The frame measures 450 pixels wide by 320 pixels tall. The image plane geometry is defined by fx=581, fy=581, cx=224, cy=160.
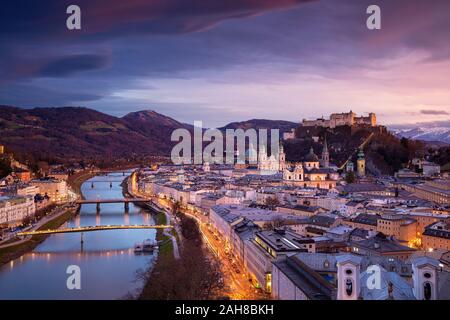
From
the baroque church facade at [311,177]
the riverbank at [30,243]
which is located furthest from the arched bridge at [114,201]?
the baroque church facade at [311,177]

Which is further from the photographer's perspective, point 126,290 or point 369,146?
point 369,146

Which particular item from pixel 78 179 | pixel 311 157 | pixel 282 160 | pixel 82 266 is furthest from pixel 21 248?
pixel 78 179

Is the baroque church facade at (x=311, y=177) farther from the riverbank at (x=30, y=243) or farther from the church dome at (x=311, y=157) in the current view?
the riverbank at (x=30, y=243)

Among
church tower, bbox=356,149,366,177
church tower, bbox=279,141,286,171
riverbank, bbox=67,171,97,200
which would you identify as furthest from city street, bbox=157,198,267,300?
riverbank, bbox=67,171,97,200

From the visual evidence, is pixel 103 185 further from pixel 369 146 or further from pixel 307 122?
pixel 369 146

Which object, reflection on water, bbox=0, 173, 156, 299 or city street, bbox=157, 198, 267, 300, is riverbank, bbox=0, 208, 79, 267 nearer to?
reflection on water, bbox=0, 173, 156, 299

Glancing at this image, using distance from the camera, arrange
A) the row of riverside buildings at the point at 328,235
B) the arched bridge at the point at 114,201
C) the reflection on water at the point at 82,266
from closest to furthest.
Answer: the row of riverside buildings at the point at 328,235 → the reflection on water at the point at 82,266 → the arched bridge at the point at 114,201

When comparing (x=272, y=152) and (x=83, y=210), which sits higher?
(x=272, y=152)

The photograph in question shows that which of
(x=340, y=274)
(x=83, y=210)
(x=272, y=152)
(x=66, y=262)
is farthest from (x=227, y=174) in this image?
(x=340, y=274)
